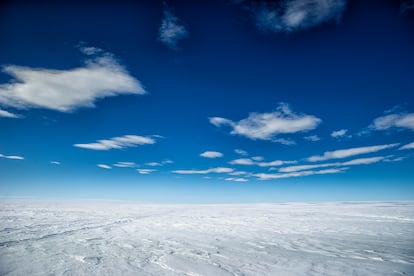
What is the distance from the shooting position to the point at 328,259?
5.79m

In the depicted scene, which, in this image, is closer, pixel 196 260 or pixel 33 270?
pixel 33 270

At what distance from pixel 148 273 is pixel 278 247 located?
4.53m

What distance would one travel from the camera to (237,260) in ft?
18.6

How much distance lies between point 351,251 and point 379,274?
7.16 feet

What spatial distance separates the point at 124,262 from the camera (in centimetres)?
527

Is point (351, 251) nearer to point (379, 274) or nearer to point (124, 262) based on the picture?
point (379, 274)

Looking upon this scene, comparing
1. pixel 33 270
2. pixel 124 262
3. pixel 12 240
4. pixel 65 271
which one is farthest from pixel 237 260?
pixel 12 240

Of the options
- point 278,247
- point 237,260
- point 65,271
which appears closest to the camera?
point 65,271

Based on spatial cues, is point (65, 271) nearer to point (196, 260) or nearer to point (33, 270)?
point (33, 270)

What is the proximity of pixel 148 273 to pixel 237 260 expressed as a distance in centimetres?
234

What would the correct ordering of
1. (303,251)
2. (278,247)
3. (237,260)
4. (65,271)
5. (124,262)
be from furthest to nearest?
(278,247) < (303,251) < (237,260) < (124,262) < (65,271)

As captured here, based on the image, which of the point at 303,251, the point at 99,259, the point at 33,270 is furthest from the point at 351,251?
the point at 33,270

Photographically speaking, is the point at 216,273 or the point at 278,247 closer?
the point at 216,273

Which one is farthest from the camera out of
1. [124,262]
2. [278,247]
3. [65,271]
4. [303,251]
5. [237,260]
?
→ [278,247]
